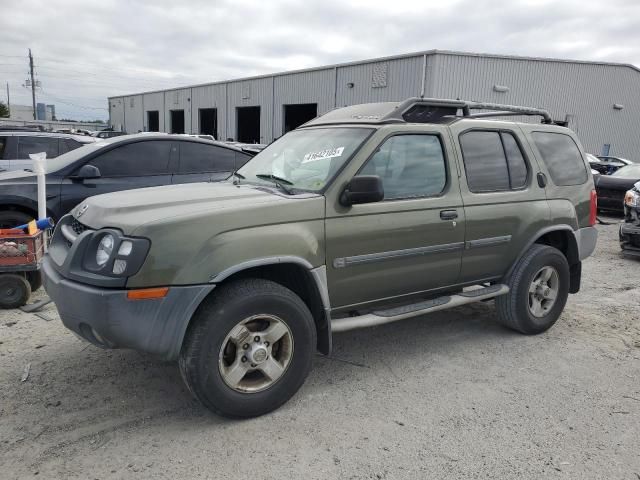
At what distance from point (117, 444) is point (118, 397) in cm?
57

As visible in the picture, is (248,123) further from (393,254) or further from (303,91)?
(393,254)

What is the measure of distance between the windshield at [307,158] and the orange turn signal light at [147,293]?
1239 millimetres

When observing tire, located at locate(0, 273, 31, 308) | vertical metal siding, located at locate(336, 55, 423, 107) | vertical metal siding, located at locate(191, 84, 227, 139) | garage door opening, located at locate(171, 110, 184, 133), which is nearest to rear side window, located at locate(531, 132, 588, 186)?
tire, located at locate(0, 273, 31, 308)

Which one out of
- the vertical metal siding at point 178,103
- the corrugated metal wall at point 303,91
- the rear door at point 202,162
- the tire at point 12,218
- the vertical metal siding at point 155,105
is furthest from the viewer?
the vertical metal siding at point 155,105

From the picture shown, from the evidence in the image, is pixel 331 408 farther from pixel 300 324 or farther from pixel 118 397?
pixel 118 397

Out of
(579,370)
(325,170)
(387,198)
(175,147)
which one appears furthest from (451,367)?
(175,147)

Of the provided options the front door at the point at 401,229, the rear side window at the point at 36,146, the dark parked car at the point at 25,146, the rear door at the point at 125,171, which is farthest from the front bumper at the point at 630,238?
the rear side window at the point at 36,146

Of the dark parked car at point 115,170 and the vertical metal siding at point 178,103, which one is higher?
the vertical metal siding at point 178,103

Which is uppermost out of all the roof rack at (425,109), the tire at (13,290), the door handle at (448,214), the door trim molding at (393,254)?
the roof rack at (425,109)

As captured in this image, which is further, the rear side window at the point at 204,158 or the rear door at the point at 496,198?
the rear side window at the point at 204,158

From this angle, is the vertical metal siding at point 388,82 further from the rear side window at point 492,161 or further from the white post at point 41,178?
the white post at point 41,178

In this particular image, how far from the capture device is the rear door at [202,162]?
6887 millimetres

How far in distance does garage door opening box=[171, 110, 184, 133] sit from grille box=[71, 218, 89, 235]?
46436 millimetres

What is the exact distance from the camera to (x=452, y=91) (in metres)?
22.8
